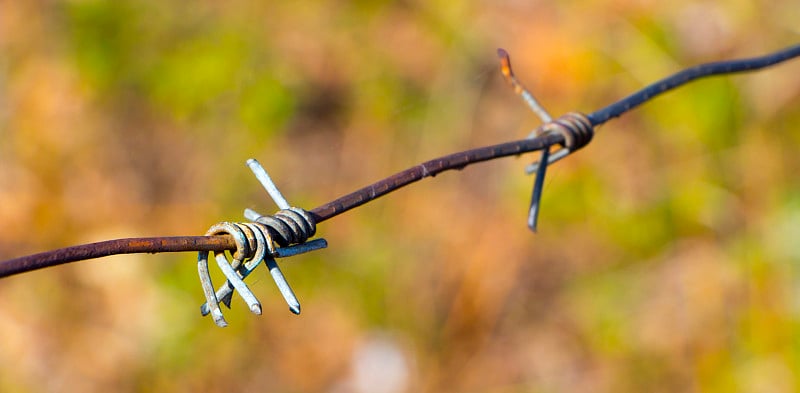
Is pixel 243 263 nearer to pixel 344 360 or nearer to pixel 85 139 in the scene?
pixel 344 360

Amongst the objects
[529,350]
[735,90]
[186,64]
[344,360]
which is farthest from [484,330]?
[186,64]

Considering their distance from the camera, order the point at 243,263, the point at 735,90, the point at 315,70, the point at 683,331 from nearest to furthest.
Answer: the point at 243,263 → the point at 683,331 → the point at 735,90 → the point at 315,70

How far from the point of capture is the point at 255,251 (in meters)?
0.75

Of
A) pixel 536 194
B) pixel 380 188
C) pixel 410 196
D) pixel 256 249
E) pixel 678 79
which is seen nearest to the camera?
pixel 256 249

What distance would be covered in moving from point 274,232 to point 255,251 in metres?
0.03

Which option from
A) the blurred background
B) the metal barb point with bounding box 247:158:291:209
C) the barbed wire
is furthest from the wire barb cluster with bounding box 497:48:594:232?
the blurred background

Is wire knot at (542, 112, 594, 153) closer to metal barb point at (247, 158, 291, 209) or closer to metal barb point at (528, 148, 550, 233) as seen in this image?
metal barb point at (528, 148, 550, 233)

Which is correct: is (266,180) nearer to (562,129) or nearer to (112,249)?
(112,249)

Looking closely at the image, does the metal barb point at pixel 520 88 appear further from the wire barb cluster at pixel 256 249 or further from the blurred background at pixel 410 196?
the blurred background at pixel 410 196

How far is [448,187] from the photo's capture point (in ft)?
9.97

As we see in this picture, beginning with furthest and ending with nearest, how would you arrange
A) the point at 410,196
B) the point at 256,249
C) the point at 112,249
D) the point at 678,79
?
the point at 410,196 < the point at 678,79 < the point at 256,249 < the point at 112,249

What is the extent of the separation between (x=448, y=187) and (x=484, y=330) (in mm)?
553

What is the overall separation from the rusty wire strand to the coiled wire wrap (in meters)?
0.01

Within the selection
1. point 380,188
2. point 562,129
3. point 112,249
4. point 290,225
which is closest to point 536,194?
point 562,129
